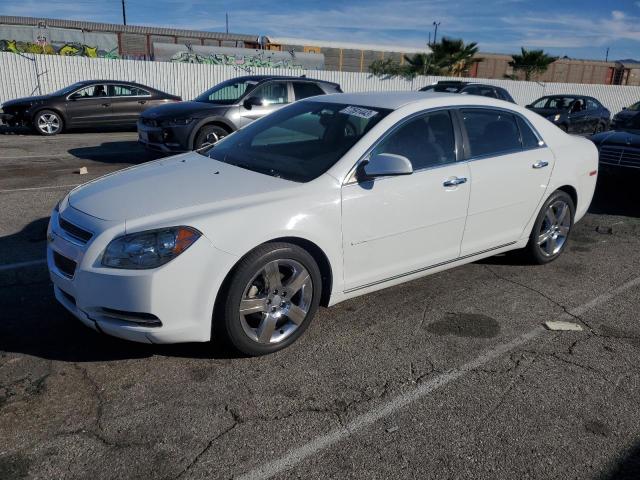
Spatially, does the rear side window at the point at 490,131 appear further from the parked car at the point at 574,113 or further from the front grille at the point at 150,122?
the parked car at the point at 574,113

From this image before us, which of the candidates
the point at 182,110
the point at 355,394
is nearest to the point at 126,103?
the point at 182,110

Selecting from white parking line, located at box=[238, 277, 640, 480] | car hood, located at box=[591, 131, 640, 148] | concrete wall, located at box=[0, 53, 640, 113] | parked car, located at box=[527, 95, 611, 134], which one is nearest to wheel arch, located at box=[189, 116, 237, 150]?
car hood, located at box=[591, 131, 640, 148]

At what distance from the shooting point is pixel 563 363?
11.7 ft

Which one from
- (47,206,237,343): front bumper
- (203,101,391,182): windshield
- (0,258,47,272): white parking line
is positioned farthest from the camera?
(0,258,47,272): white parking line

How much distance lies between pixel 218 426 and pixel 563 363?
2.20m

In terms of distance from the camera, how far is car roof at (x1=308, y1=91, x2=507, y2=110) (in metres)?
4.24

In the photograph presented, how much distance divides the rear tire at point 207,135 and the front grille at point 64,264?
20.7ft

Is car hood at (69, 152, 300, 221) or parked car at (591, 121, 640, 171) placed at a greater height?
car hood at (69, 152, 300, 221)

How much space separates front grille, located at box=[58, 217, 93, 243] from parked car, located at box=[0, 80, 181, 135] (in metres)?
11.9

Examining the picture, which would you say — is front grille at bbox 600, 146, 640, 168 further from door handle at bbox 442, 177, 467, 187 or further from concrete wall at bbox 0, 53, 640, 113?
concrete wall at bbox 0, 53, 640, 113

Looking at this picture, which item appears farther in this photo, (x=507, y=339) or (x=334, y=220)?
(x=507, y=339)

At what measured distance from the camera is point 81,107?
46.5 feet

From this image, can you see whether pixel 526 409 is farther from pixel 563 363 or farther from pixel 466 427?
pixel 563 363

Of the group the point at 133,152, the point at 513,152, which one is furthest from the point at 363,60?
the point at 513,152
